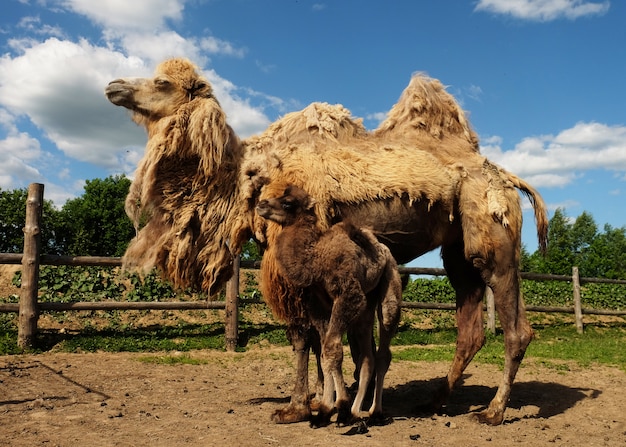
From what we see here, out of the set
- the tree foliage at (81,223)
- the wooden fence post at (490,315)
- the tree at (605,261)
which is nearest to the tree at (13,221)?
the tree foliage at (81,223)

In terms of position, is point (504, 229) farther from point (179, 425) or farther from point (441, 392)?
point (179, 425)

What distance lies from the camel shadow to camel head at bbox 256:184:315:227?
7.67ft

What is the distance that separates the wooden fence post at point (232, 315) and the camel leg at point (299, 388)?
486cm

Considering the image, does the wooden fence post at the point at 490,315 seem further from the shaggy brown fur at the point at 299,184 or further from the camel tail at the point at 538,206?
the shaggy brown fur at the point at 299,184

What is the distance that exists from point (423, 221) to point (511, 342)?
1538 millimetres

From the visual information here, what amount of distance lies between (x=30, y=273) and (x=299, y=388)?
600 cm

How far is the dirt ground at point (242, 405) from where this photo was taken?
165 inches

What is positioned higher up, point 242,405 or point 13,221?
point 13,221

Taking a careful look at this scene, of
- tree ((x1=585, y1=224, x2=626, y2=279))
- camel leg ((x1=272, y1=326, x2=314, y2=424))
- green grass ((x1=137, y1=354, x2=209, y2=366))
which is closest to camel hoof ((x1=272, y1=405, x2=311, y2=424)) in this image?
camel leg ((x1=272, y1=326, x2=314, y2=424))

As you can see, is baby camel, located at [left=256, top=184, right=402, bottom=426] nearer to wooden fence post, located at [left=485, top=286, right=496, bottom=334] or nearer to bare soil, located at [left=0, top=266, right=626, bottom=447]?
bare soil, located at [left=0, top=266, right=626, bottom=447]

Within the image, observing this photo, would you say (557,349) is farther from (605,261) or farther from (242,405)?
(605,261)

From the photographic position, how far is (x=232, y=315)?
9.75 m

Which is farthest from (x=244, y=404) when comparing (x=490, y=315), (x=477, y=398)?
(x=490, y=315)

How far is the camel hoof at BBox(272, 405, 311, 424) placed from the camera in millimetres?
4648
